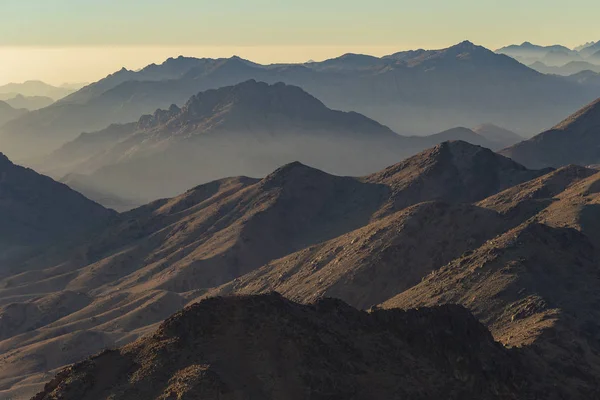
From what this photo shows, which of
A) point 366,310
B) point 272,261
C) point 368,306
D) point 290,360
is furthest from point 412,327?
point 272,261

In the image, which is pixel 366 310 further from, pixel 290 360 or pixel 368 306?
pixel 290 360

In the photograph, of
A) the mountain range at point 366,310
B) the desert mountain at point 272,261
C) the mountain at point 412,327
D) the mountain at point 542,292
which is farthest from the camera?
the desert mountain at point 272,261

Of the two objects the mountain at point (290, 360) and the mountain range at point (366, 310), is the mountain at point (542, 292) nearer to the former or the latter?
the mountain range at point (366, 310)

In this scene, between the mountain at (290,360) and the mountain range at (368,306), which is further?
the mountain range at (368,306)

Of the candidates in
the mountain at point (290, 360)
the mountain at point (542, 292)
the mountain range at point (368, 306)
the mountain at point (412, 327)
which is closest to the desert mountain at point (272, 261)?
the mountain range at point (368, 306)

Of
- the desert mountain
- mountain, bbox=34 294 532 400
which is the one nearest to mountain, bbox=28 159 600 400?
mountain, bbox=34 294 532 400

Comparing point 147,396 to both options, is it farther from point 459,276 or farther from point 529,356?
point 459,276

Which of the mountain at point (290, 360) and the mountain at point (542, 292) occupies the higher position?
the mountain at point (290, 360)

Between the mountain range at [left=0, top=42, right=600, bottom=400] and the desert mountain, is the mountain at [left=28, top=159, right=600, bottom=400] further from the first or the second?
the desert mountain

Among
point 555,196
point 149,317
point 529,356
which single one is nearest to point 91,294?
point 149,317

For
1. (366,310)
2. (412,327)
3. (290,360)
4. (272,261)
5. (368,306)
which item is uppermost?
(290,360)
